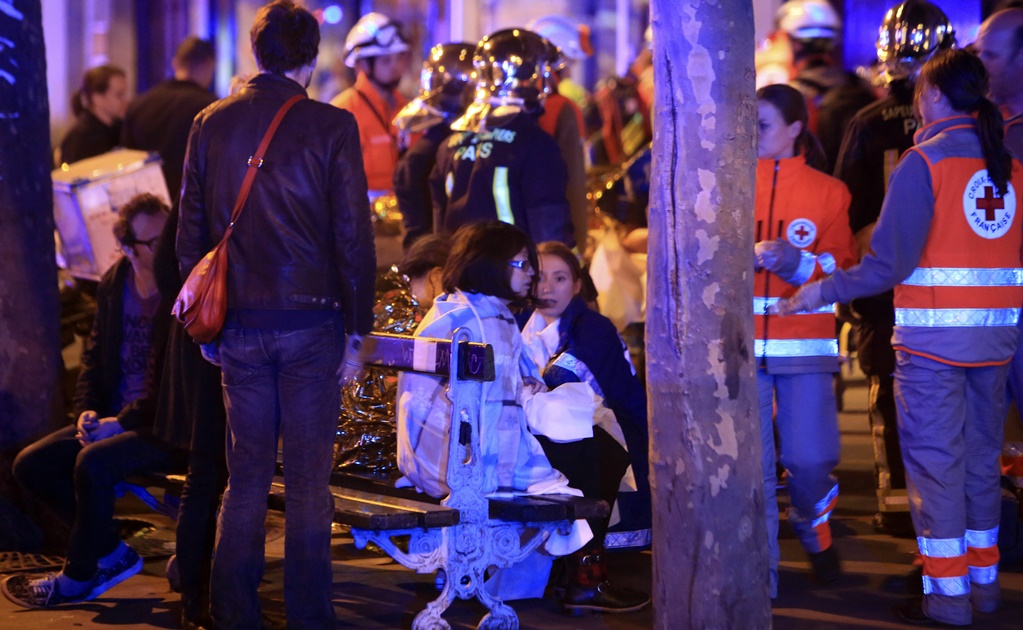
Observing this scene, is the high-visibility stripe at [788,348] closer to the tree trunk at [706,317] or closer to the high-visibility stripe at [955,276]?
the high-visibility stripe at [955,276]

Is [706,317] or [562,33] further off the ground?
[562,33]

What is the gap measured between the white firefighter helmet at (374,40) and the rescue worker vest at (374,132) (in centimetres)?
15

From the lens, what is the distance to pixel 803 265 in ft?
17.4

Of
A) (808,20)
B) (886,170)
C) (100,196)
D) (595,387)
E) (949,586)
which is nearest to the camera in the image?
(949,586)

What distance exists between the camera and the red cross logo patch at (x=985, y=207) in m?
5.17

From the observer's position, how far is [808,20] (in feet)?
33.7

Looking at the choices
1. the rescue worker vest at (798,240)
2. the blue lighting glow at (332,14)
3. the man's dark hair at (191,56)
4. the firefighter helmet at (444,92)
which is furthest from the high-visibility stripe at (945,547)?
the blue lighting glow at (332,14)

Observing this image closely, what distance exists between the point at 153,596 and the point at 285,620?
2.43 ft

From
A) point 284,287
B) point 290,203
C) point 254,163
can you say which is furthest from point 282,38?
point 284,287

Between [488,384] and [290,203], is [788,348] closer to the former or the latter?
[488,384]

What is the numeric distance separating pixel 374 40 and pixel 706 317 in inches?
195

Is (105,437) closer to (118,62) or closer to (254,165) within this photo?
(254,165)

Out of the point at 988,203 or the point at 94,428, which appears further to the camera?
the point at 94,428

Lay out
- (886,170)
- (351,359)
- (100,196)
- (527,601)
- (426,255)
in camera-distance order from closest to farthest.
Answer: (351,359)
(527,601)
(426,255)
(886,170)
(100,196)
